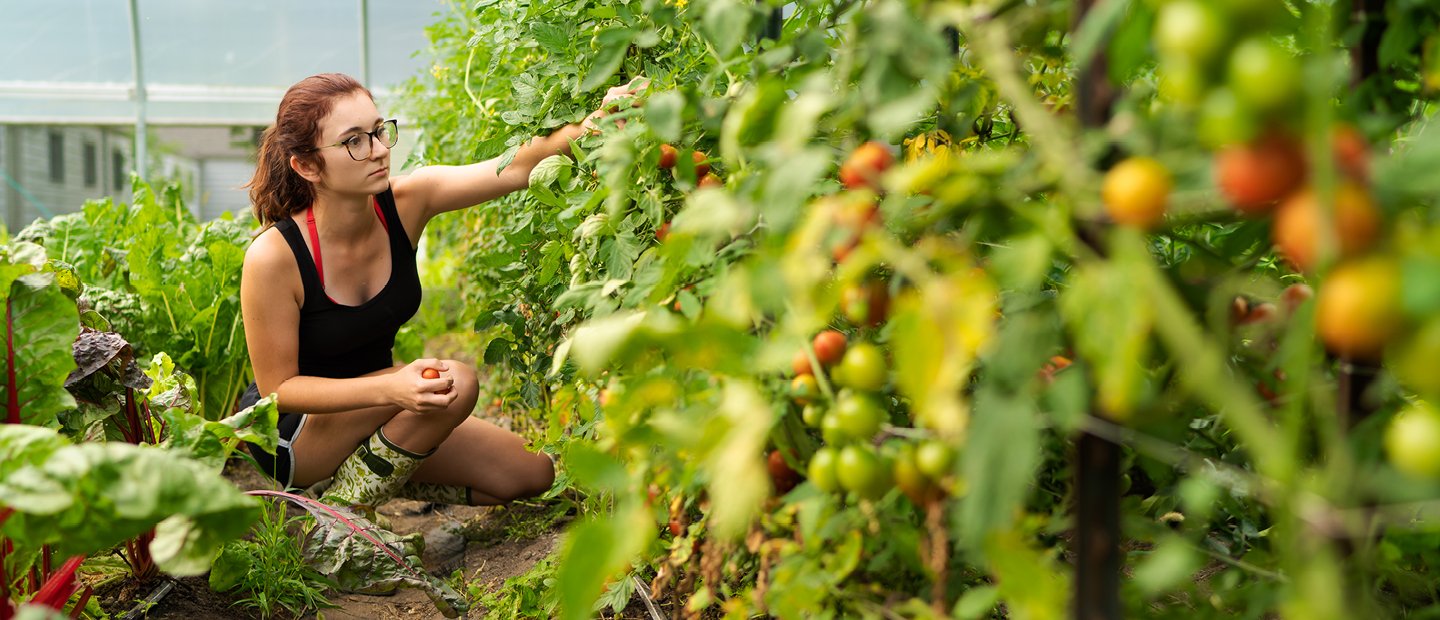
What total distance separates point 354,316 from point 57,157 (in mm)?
9916

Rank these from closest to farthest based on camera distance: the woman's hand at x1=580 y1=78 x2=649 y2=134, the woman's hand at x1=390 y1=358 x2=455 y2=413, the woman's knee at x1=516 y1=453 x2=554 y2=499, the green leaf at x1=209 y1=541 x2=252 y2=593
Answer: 1. the woman's hand at x1=580 y1=78 x2=649 y2=134
2. the green leaf at x1=209 y1=541 x2=252 y2=593
3. the woman's hand at x1=390 y1=358 x2=455 y2=413
4. the woman's knee at x1=516 y1=453 x2=554 y2=499

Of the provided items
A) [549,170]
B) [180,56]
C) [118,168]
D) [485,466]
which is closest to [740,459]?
[549,170]

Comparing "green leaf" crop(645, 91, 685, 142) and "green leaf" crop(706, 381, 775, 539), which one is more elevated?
"green leaf" crop(645, 91, 685, 142)

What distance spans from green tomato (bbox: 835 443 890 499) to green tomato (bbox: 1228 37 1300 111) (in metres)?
0.33

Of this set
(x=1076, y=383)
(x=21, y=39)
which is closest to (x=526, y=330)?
(x=1076, y=383)

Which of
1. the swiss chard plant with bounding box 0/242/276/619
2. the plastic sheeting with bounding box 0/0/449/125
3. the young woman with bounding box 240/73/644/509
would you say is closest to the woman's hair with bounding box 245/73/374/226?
the young woman with bounding box 240/73/644/509

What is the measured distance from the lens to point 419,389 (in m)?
2.00

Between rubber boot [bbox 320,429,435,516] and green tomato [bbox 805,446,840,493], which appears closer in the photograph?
green tomato [bbox 805,446,840,493]

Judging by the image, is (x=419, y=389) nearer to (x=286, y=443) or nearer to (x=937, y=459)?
(x=286, y=443)

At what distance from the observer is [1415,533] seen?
809 millimetres

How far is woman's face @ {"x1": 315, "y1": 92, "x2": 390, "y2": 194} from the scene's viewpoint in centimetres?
202

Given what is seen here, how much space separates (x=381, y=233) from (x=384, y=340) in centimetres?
26

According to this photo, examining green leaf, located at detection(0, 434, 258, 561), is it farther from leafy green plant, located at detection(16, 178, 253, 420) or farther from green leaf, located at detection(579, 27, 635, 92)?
leafy green plant, located at detection(16, 178, 253, 420)

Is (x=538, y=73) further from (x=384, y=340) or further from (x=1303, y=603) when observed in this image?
(x=1303, y=603)
